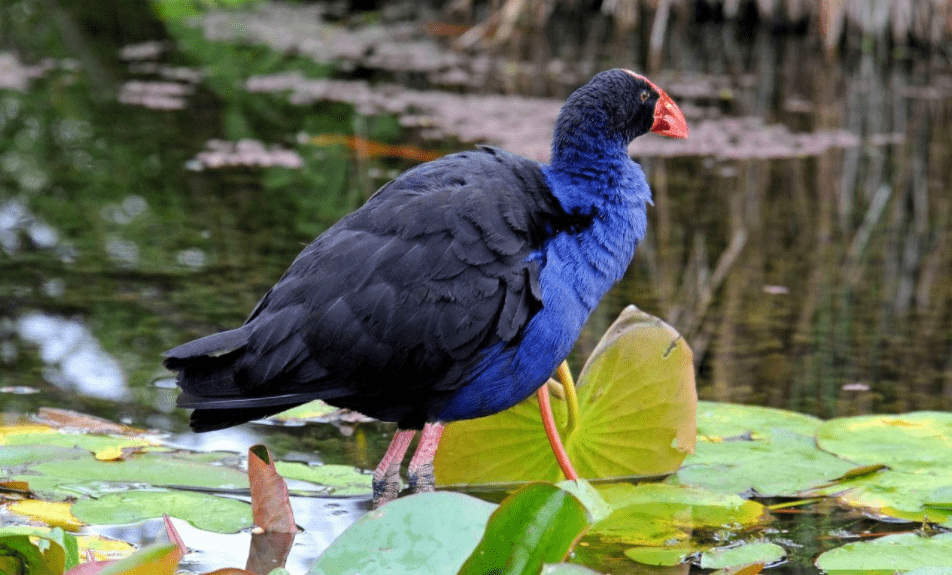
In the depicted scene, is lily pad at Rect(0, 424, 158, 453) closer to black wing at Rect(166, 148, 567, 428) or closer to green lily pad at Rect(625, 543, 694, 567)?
black wing at Rect(166, 148, 567, 428)

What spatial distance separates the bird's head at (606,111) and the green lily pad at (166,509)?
84 centimetres

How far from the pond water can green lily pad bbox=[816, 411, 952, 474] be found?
10.7 inches

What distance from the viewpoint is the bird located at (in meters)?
1.99

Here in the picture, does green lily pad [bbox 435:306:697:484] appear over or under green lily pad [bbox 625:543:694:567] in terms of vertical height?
over

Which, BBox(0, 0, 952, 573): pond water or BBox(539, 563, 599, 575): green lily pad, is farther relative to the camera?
BBox(0, 0, 952, 573): pond water

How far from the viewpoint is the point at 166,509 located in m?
2.09

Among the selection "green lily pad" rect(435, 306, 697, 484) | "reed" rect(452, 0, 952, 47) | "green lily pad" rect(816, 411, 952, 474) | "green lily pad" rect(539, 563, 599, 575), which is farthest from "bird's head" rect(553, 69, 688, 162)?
"reed" rect(452, 0, 952, 47)

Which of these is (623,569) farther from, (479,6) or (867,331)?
(479,6)

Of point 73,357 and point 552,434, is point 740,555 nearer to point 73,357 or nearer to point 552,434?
point 552,434

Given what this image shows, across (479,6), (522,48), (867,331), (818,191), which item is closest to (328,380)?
(867,331)

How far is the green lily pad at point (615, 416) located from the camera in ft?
7.82

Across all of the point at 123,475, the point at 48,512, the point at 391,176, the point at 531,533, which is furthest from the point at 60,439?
the point at 391,176

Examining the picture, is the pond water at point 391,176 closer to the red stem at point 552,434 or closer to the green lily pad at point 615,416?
the green lily pad at point 615,416

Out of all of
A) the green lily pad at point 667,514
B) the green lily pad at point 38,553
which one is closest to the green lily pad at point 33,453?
the green lily pad at point 38,553
